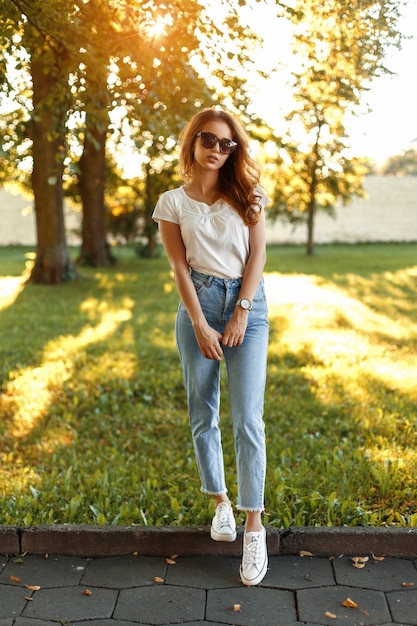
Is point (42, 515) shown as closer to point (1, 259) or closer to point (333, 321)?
point (333, 321)

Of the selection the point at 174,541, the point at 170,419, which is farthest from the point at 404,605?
the point at 170,419

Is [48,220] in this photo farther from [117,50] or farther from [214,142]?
[214,142]

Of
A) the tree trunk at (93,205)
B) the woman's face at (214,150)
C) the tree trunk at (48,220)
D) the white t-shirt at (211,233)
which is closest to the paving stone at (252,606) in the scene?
the white t-shirt at (211,233)

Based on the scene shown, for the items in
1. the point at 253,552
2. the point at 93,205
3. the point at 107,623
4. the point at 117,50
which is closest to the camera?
the point at 107,623

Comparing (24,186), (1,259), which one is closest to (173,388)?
(24,186)

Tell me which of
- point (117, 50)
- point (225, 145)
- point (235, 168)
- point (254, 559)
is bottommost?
point (254, 559)

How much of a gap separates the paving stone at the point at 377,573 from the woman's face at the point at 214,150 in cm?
197

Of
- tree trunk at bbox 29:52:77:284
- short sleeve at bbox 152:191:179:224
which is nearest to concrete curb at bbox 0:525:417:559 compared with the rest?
short sleeve at bbox 152:191:179:224

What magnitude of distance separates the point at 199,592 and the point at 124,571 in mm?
432

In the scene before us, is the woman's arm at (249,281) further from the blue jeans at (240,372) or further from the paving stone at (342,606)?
the paving stone at (342,606)

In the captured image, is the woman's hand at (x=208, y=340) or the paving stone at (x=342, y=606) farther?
the woman's hand at (x=208, y=340)

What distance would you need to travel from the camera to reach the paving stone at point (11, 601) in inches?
126

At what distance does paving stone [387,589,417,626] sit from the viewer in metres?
3.07

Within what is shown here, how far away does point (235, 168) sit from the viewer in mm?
3641
